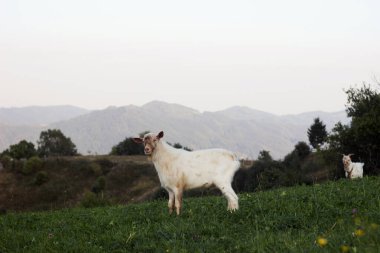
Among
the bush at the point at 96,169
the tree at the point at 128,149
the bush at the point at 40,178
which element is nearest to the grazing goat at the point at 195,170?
the bush at the point at 40,178

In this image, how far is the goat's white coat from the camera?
11.5 metres

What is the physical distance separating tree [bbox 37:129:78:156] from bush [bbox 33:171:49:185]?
33.5 metres

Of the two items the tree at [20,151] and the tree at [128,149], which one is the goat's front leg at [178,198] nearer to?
the tree at [20,151]

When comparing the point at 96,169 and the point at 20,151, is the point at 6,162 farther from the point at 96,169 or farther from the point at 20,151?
the point at 96,169

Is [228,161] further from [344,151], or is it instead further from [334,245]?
[344,151]

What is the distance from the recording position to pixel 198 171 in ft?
38.0

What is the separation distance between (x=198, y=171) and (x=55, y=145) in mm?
111494

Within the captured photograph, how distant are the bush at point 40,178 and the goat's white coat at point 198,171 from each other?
2927 inches

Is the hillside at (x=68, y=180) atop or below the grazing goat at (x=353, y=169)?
below

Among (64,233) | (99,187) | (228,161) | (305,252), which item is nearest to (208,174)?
(228,161)

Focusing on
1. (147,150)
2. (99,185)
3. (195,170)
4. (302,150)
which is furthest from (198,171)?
(99,185)

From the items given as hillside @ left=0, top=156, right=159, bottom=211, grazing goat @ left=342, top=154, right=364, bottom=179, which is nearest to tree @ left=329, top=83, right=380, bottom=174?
grazing goat @ left=342, top=154, right=364, bottom=179

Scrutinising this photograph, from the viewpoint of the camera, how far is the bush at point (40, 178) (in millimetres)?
81562

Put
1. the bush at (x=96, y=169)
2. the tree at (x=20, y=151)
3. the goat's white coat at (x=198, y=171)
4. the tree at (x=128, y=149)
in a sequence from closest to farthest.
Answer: the goat's white coat at (x=198, y=171)
the bush at (x=96, y=169)
the tree at (x=20, y=151)
the tree at (x=128, y=149)
